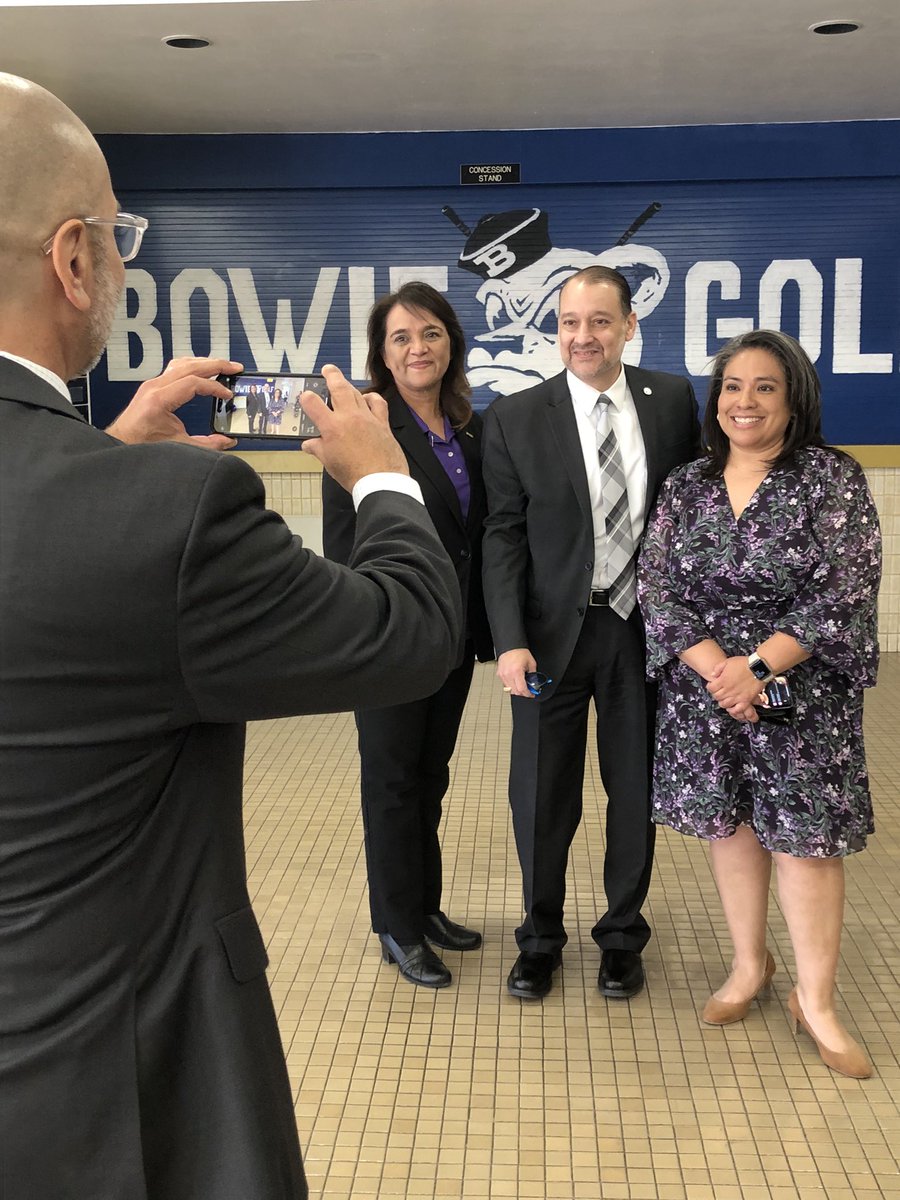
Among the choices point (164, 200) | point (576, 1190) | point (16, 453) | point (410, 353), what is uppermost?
point (164, 200)

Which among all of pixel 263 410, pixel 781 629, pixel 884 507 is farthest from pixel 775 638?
pixel 884 507

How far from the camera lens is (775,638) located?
244 cm

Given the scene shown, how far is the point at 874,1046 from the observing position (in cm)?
259

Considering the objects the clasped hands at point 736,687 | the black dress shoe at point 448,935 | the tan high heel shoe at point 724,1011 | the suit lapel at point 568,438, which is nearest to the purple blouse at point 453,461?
the suit lapel at point 568,438

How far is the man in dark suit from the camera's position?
277 centimetres

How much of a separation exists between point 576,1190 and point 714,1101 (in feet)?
1.37

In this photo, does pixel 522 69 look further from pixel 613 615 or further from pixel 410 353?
pixel 613 615

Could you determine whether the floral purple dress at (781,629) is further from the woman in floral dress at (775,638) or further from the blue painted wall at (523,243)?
the blue painted wall at (523,243)

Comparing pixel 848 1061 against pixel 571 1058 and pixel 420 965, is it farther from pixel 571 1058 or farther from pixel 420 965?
pixel 420 965

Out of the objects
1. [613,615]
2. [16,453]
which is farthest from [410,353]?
[16,453]

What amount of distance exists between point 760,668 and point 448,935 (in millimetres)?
1218

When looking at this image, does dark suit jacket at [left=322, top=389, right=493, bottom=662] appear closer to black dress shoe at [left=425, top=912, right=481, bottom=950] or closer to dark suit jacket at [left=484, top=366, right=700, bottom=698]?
dark suit jacket at [left=484, top=366, right=700, bottom=698]

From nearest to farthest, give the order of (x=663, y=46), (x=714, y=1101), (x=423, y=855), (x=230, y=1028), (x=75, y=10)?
1. (x=230, y=1028)
2. (x=714, y=1101)
3. (x=423, y=855)
4. (x=75, y=10)
5. (x=663, y=46)

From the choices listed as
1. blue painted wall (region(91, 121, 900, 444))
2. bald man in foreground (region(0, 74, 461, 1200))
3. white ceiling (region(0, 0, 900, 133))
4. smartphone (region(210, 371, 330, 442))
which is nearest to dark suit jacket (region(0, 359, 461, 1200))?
bald man in foreground (region(0, 74, 461, 1200))
